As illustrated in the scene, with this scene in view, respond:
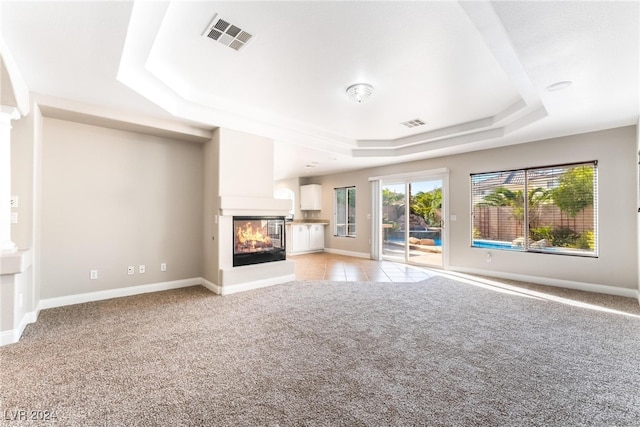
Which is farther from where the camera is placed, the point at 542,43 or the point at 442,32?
the point at 442,32

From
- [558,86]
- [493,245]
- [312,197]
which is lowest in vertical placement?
[493,245]

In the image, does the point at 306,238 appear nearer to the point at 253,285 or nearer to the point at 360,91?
the point at 253,285

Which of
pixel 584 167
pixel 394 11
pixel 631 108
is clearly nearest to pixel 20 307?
pixel 394 11

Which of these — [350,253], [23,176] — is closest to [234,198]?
[23,176]

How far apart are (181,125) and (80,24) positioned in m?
2.16

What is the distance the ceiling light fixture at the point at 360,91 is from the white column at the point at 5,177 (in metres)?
3.48

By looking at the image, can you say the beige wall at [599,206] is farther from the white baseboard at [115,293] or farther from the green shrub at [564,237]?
the white baseboard at [115,293]

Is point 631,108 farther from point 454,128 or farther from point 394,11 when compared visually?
point 394,11

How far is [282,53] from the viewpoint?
9.05 ft

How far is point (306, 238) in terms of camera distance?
8422mm

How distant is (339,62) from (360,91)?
59 cm

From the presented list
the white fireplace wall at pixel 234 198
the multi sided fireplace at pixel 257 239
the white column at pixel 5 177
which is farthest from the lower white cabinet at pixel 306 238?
the white column at pixel 5 177

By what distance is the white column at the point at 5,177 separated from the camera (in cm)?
273

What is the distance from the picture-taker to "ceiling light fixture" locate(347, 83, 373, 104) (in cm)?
336
